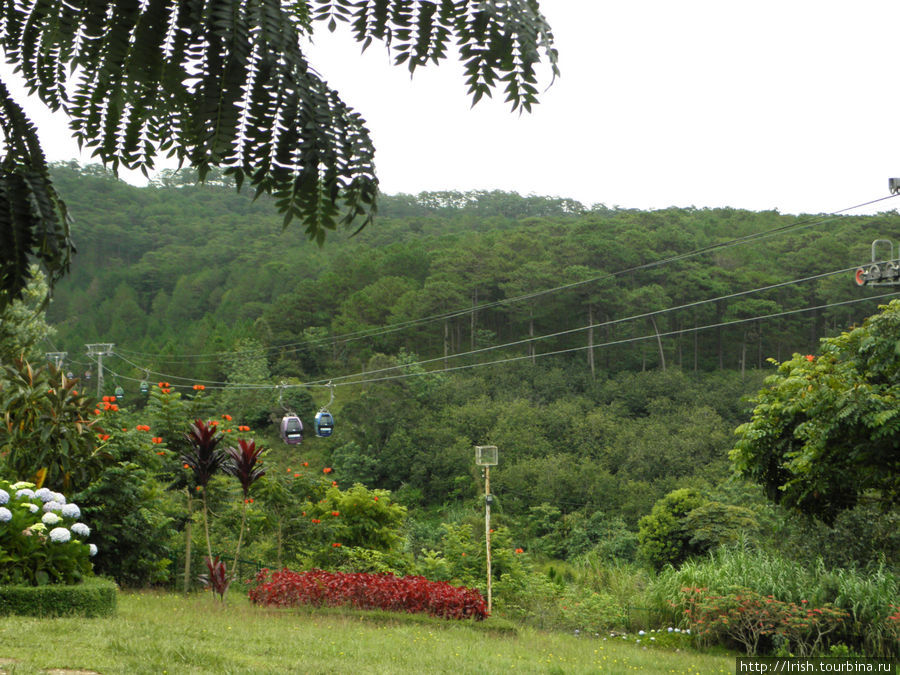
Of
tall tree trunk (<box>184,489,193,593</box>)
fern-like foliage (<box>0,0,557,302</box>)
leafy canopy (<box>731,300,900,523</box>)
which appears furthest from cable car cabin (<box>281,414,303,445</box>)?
fern-like foliage (<box>0,0,557,302</box>)

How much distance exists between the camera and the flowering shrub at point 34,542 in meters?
6.97

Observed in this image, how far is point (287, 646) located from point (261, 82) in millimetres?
5651

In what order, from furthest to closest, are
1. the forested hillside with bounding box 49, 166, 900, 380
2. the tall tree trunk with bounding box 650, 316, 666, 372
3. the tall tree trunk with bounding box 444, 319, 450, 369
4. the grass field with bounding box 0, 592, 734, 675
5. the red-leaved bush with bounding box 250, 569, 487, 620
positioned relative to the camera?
the tall tree trunk with bounding box 444, 319, 450, 369, the forested hillside with bounding box 49, 166, 900, 380, the tall tree trunk with bounding box 650, 316, 666, 372, the red-leaved bush with bounding box 250, 569, 487, 620, the grass field with bounding box 0, 592, 734, 675

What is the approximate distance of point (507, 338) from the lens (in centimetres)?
4431

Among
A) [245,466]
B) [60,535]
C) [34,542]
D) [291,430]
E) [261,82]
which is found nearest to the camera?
[261,82]

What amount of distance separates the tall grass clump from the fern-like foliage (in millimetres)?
10019

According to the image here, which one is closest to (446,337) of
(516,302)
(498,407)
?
(516,302)

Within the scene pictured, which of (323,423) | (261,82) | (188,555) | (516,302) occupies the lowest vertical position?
(188,555)

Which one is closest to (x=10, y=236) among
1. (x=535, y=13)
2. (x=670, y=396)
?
(x=535, y=13)

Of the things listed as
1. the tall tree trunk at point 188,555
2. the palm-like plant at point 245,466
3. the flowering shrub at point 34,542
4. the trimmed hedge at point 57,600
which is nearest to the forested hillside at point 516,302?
the tall tree trunk at point 188,555

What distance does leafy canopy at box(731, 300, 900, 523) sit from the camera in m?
5.89

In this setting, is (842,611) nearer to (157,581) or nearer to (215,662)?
(215,662)

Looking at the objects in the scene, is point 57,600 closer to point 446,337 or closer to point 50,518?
point 50,518

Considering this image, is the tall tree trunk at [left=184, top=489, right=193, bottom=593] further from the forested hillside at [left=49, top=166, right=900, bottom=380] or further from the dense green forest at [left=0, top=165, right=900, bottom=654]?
the forested hillside at [left=49, top=166, right=900, bottom=380]
